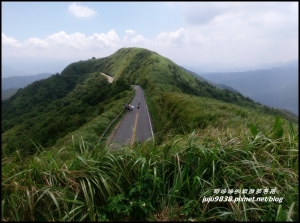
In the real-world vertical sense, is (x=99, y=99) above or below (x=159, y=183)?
below

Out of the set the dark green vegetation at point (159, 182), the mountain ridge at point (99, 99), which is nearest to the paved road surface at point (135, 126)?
the mountain ridge at point (99, 99)

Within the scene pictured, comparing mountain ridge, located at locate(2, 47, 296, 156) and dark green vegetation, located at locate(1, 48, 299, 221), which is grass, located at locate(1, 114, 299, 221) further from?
mountain ridge, located at locate(2, 47, 296, 156)

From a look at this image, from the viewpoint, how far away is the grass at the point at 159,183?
2520 millimetres

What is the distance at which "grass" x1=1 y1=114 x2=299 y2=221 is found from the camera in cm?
252

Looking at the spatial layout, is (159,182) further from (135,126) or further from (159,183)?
(135,126)

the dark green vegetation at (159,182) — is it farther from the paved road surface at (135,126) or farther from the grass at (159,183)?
the paved road surface at (135,126)

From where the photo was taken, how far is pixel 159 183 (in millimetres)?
2854

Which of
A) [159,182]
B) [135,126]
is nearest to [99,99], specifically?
[135,126]

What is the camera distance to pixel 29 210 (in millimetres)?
2529

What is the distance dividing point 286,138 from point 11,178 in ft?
13.9

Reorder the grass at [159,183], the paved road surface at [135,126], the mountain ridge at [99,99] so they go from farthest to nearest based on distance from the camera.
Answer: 1. the mountain ridge at [99,99]
2. the paved road surface at [135,126]
3. the grass at [159,183]

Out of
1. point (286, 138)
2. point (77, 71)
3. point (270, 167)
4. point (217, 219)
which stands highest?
point (77, 71)

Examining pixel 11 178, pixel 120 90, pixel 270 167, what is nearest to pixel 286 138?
pixel 270 167

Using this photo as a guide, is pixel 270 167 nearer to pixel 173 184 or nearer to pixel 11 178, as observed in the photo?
pixel 173 184
